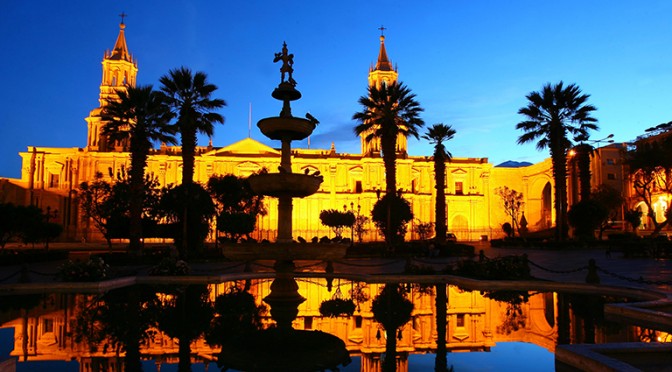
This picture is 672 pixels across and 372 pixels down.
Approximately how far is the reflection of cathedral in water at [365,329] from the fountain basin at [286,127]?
12.0 feet

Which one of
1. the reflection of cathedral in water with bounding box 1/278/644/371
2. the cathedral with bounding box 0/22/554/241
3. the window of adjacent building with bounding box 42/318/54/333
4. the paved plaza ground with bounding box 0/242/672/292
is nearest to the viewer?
the reflection of cathedral in water with bounding box 1/278/644/371

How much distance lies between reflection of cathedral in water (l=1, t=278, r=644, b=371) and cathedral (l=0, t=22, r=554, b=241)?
139 ft

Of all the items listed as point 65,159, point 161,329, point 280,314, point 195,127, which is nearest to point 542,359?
point 280,314

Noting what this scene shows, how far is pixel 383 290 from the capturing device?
45.2ft

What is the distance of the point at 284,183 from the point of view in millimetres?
10609

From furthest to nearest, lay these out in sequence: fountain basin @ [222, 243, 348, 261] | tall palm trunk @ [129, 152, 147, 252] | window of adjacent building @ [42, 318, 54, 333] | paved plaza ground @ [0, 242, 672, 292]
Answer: tall palm trunk @ [129, 152, 147, 252], paved plaza ground @ [0, 242, 672, 292], fountain basin @ [222, 243, 348, 261], window of adjacent building @ [42, 318, 54, 333]

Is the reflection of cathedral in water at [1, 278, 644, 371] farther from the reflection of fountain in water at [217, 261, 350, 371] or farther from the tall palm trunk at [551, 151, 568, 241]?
the tall palm trunk at [551, 151, 568, 241]

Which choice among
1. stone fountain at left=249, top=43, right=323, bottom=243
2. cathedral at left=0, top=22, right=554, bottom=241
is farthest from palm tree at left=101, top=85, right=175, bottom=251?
cathedral at left=0, top=22, right=554, bottom=241

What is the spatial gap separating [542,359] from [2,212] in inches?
1120

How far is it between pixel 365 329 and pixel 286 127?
4.89 m

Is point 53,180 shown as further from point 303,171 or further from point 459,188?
point 459,188

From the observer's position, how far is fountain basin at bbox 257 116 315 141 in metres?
11.2

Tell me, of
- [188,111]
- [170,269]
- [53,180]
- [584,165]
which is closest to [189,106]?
[188,111]

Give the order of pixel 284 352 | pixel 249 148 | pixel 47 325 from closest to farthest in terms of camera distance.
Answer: pixel 284 352, pixel 47 325, pixel 249 148
